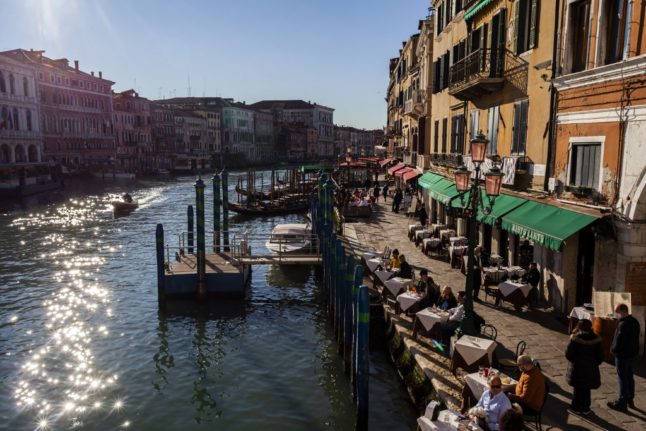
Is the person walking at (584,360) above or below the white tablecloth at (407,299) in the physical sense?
above

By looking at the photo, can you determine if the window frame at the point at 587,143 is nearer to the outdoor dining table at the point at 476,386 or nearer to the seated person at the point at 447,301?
the seated person at the point at 447,301

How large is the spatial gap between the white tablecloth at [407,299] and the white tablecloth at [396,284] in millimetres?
1069

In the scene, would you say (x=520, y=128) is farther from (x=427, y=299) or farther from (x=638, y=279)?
(x=638, y=279)

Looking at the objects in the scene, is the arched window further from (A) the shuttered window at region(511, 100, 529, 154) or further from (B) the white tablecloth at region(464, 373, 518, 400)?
(B) the white tablecloth at region(464, 373, 518, 400)

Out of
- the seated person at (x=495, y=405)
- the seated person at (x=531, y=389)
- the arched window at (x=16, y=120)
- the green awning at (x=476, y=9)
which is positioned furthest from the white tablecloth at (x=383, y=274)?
the arched window at (x=16, y=120)

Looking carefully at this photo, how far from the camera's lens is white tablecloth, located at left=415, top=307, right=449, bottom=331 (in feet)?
39.5

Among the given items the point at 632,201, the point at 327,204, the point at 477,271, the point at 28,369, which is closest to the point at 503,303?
the point at 477,271

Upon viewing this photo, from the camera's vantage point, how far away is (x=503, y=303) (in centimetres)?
1474

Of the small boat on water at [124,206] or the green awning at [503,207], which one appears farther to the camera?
the small boat on water at [124,206]

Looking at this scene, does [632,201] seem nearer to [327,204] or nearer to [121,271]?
[327,204]

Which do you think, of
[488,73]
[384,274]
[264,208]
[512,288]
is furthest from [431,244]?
[264,208]

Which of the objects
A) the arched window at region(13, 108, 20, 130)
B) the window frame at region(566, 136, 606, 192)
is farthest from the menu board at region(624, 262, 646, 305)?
the arched window at region(13, 108, 20, 130)

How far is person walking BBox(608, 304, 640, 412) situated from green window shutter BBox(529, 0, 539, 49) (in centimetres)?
920

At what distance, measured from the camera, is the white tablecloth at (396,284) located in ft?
49.7
